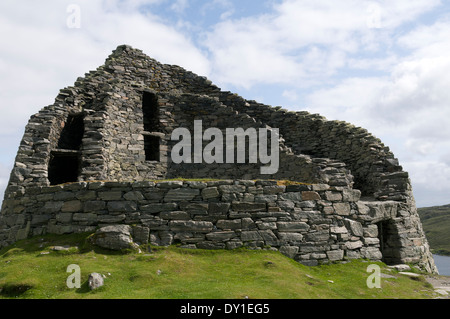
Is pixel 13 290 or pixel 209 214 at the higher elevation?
pixel 209 214

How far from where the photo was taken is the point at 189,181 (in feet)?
33.4

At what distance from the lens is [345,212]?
1120 centimetres

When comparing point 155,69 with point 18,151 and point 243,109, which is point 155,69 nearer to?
point 243,109

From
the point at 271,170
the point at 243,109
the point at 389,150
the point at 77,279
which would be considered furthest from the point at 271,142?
the point at 77,279

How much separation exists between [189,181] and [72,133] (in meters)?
9.84

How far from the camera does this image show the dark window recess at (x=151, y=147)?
18766 millimetres

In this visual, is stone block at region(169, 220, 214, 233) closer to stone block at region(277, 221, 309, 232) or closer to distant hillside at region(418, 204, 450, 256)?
stone block at region(277, 221, 309, 232)

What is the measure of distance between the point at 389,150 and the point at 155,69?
14864mm

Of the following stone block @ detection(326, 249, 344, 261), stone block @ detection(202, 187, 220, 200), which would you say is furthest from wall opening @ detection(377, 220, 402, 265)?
stone block @ detection(202, 187, 220, 200)

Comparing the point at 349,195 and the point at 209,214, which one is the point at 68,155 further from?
the point at 349,195

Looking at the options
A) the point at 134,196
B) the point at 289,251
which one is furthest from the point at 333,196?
the point at 134,196

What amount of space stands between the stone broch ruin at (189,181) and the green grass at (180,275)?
0.52 meters

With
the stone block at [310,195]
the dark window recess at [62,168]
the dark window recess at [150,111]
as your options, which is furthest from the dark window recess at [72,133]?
the stone block at [310,195]

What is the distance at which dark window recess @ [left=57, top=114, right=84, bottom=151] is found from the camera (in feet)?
53.8
